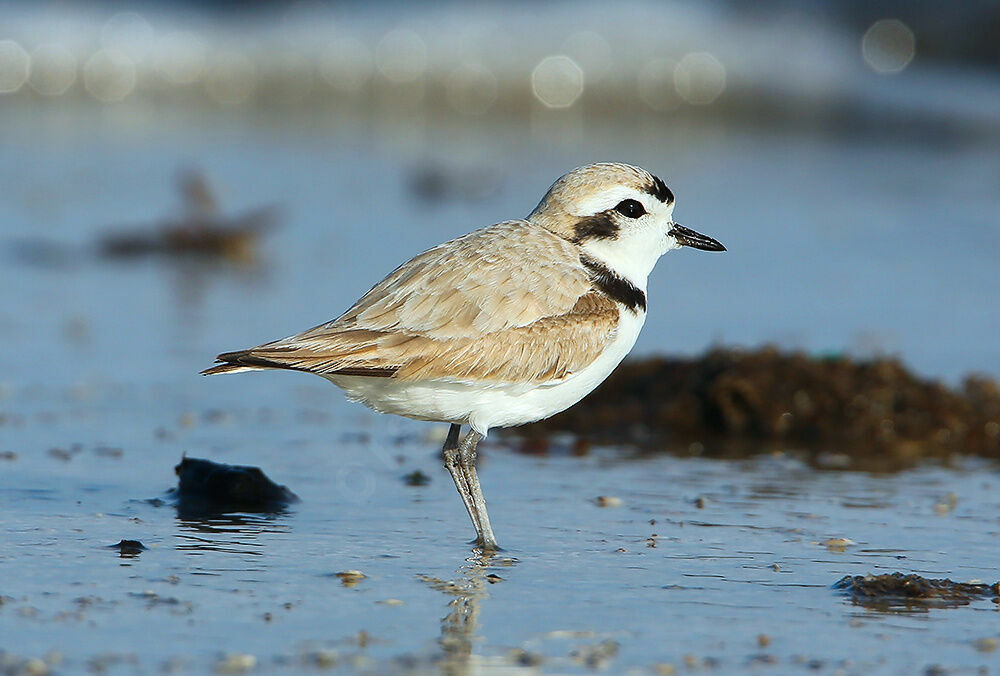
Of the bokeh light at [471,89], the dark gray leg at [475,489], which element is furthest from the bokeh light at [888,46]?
the dark gray leg at [475,489]

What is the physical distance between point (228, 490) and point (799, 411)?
2.94m

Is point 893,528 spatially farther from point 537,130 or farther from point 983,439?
point 537,130

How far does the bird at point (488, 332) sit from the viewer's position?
483cm

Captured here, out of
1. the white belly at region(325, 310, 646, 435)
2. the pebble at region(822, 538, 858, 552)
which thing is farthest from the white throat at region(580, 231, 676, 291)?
the pebble at region(822, 538, 858, 552)

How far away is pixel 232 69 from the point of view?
1769 centimetres

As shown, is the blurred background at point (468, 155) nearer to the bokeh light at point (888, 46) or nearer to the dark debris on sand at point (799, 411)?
the bokeh light at point (888, 46)

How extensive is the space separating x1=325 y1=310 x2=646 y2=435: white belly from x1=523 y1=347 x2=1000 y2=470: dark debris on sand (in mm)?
1628

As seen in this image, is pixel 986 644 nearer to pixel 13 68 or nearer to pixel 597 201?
pixel 597 201

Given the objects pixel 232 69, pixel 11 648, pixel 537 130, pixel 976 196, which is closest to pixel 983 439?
pixel 11 648

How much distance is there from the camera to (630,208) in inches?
216

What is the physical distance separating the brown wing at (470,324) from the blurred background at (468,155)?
284cm

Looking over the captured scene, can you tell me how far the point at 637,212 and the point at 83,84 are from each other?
13.0 metres

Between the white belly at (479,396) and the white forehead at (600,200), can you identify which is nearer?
the white belly at (479,396)

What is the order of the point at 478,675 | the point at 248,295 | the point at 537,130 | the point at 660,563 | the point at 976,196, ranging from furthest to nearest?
the point at 537,130 < the point at 976,196 < the point at 248,295 < the point at 660,563 < the point at 478,675
